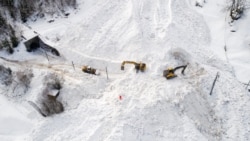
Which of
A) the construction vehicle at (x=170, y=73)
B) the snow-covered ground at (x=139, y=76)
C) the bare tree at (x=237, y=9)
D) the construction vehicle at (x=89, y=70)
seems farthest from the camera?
the bare tree at (x=237, y=9)

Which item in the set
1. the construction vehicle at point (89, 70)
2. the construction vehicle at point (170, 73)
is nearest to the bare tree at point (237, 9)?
the construction vehicle at point (170, 73)

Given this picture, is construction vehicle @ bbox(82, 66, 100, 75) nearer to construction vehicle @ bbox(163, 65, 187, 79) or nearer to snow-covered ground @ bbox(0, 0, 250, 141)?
snow-covered ground @ bbox(0, 0, 250, 141)

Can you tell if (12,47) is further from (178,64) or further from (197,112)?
(197,112)

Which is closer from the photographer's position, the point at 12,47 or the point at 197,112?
the point at 197,112

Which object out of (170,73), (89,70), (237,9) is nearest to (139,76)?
(170,73)

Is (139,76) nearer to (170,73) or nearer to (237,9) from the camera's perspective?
(170,73)

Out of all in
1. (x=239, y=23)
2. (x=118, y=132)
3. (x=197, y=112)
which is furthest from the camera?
(x=239, y=23)

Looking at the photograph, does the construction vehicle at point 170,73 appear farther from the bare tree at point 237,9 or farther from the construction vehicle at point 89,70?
the bare tree at point 237,9

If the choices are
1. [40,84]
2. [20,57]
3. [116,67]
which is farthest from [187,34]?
[20,57]

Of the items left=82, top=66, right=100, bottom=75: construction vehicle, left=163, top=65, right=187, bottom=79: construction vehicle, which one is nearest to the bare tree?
left=163, top=65, right=187, bottom=79: construction vehicle
